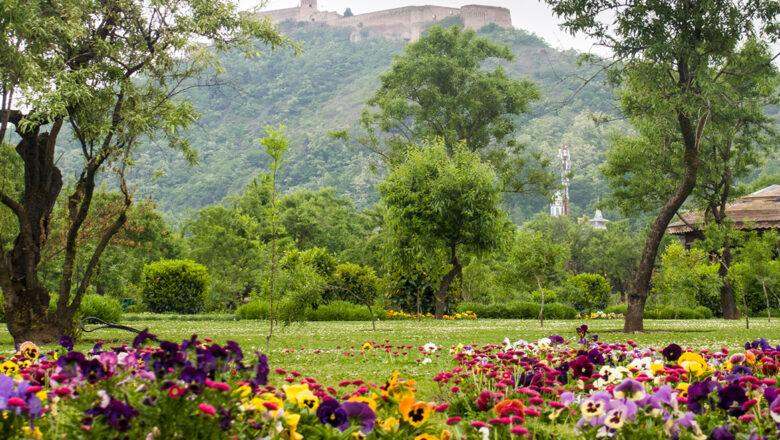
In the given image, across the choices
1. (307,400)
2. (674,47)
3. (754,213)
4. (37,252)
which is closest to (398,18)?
(754,213)

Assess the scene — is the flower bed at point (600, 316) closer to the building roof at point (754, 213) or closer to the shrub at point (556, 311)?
the shrub at point (556, 311)

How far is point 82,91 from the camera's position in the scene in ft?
32.9

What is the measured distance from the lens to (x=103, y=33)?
36.7 feet

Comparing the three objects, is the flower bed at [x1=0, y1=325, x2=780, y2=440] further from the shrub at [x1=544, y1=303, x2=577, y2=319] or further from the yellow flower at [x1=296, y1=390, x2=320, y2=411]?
the shrub at [x1=544, y1=303, x2=577, y2=319]

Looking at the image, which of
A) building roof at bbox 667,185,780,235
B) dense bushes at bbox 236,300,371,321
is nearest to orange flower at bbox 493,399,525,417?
dense bushes at bbox 236,300,371,321

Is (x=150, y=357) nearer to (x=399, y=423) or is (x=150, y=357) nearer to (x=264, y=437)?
(x=264, y=437)

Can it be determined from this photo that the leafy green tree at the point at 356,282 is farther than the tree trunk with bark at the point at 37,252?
Yes

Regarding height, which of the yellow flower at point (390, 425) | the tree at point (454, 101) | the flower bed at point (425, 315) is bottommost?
the flower bed at point (425, 315)

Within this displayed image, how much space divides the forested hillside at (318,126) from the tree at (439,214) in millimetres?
36334

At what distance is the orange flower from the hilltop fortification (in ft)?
454

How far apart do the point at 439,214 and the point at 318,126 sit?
3117 inches

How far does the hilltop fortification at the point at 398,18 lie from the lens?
13612cm

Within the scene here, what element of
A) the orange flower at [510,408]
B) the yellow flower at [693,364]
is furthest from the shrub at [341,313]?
the orange flower at [510,408]

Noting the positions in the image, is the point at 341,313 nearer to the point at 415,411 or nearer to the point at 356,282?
the point at 356,282
